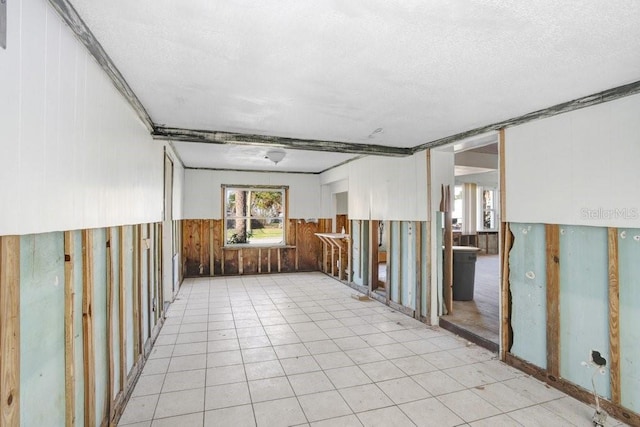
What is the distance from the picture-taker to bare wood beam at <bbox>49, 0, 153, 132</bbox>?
148cm

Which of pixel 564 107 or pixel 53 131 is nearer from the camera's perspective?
pixel 53 131

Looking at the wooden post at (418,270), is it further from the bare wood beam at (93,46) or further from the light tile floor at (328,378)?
the bare wood beam at (93,46)

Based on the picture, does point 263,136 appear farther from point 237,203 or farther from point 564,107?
point 237,203

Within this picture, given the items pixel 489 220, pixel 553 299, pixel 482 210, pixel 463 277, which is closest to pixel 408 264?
pixel 463 277

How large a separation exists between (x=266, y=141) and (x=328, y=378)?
2.73 metres

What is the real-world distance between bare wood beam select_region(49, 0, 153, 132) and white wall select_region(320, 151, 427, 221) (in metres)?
3.56

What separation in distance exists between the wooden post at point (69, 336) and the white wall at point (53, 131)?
0.14 m

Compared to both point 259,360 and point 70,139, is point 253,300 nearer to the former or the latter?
point 259,360

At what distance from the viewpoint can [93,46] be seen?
1806 mm

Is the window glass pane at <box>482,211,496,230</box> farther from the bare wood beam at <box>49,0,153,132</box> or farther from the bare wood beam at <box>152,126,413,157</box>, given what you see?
the bare wood beam at <box>49,0,153,132</box>

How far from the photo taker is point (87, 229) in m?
1.87

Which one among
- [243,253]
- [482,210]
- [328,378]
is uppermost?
[482,210]

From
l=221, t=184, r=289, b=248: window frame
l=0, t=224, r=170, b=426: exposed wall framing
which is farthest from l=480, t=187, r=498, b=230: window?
l=0, t=224, r=170, b=426: exposed wall framing

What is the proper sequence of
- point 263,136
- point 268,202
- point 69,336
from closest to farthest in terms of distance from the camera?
point 69,336, point 263,136, point 268,202
